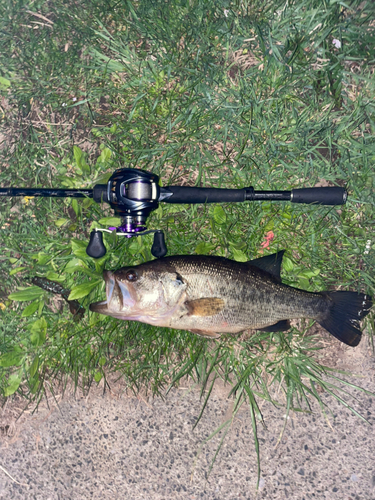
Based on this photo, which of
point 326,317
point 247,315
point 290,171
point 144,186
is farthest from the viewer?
point 290,171

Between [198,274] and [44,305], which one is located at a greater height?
[198,274]

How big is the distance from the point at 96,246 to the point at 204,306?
3.53 ft

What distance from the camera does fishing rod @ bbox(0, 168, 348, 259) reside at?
2990 millimetres

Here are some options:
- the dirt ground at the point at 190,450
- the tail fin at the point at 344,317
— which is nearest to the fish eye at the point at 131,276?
the dirt ground at the point at 190,450

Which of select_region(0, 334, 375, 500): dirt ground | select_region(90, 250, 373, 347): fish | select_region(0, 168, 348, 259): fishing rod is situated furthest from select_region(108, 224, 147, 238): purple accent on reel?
→ select_region(0, 334, 375, 500): dirt ground

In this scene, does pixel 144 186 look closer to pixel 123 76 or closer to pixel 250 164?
pixel 250 164

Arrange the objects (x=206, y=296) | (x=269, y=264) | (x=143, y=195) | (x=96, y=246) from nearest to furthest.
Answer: (x=143, y=195), (x=206, y=296), (x=96, y=246), (x=269, y=264)

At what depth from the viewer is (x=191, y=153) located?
3.75 metres

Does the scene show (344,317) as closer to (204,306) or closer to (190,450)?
(204,306)

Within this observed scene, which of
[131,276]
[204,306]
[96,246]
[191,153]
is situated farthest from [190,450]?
[191,153]

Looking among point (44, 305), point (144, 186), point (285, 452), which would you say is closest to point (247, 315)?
point (144, 186)

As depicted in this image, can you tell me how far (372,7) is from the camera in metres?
3.55

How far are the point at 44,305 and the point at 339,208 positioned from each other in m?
3.20

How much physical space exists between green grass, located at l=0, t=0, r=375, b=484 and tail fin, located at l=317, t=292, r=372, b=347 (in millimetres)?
260
